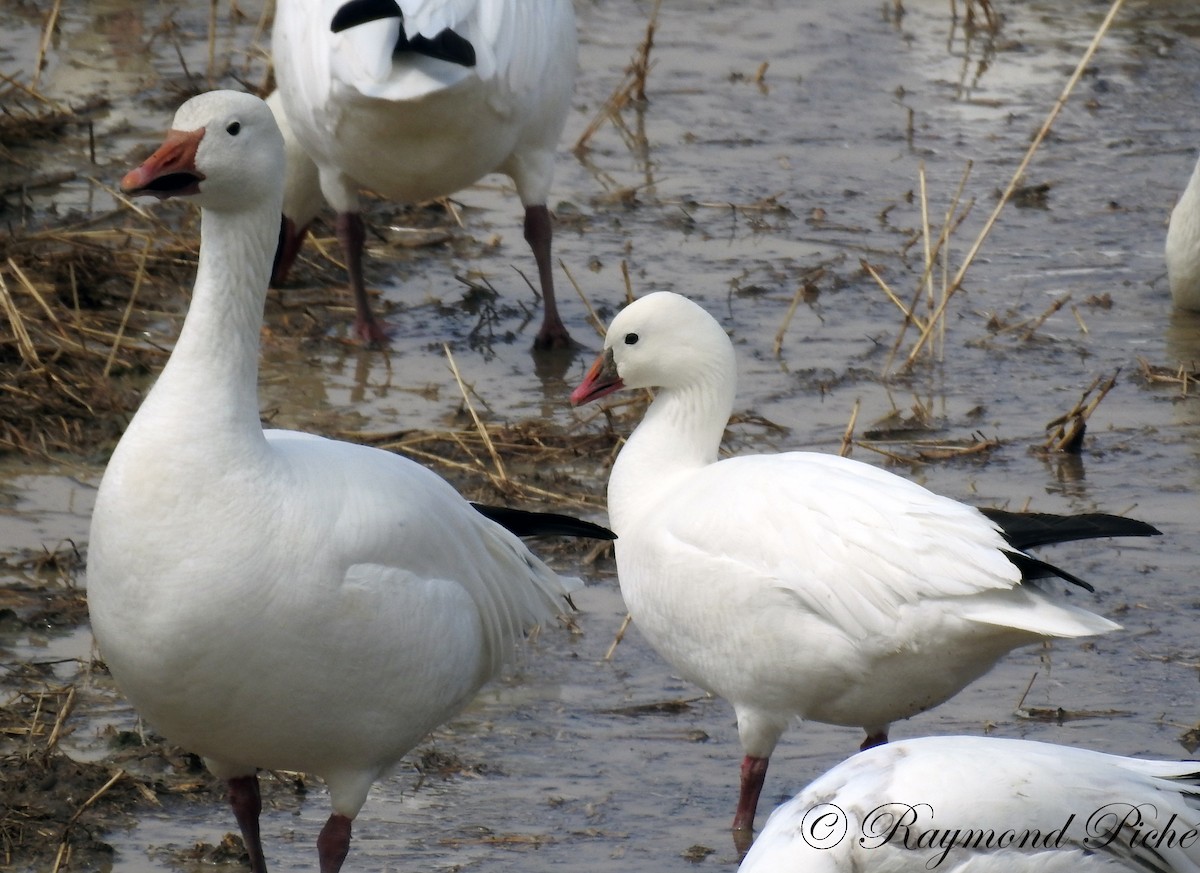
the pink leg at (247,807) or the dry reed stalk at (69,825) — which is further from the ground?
the pink leg at (247,807)

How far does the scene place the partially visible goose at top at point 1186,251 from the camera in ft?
22.4

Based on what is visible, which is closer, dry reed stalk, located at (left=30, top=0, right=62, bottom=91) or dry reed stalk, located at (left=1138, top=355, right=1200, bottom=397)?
dry reed stalk, located at (left=1138, top=355, right=1200, bottom=397)

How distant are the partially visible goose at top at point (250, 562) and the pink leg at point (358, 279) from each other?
289 centimetres

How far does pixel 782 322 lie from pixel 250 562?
3.65m

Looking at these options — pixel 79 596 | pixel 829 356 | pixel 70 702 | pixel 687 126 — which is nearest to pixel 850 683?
pixel 70 702

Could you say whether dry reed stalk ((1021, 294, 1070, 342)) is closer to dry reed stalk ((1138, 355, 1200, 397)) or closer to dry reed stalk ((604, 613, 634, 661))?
dry reed stalk ((1138, 355, 1200, 397))

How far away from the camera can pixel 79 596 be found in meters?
4.78

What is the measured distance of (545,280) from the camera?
6.88 m

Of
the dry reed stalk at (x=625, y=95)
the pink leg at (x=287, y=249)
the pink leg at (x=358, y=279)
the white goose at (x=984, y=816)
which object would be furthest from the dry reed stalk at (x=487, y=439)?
the dry reed stalk at (x=625, y=95)

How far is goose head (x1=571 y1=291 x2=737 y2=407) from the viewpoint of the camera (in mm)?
4727

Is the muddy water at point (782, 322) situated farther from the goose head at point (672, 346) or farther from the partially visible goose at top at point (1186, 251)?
the goose head at point (672, 346)

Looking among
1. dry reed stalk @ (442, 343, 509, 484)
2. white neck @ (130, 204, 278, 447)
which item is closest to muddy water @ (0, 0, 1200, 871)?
dry reed stalk @ (442, 343, 509, 484)

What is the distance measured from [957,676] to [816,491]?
496 mm

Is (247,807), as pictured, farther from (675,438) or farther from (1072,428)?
(1072,428)
